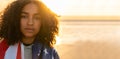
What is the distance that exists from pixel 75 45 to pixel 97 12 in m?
0.39

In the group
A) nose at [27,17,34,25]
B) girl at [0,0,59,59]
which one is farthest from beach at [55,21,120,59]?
nose at [27,17,34,25]

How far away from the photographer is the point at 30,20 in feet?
Answer: 5.00

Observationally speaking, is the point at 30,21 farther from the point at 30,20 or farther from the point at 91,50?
the point at 91,50

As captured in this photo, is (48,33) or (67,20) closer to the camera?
(48,33)

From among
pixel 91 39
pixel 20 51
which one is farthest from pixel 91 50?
pixel 20 51

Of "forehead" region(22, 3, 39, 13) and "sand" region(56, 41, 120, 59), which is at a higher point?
"forehead" region(22, 3, 39, 13)

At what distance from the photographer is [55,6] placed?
2.71m

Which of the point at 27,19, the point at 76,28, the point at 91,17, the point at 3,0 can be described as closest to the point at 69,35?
the point at 76,28

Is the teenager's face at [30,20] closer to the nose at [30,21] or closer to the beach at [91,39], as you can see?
the nose at [30,21]

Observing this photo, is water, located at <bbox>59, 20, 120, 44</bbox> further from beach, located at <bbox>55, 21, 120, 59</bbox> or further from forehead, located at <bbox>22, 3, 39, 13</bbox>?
forehead, located at <bbox>22, 3, 39, 13</bbox>

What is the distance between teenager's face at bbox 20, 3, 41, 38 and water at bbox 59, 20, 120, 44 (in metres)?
1.28

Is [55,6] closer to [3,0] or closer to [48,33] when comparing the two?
[3,0]

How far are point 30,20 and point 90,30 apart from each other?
143 cm

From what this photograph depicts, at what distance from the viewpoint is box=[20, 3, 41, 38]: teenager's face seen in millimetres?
1533
